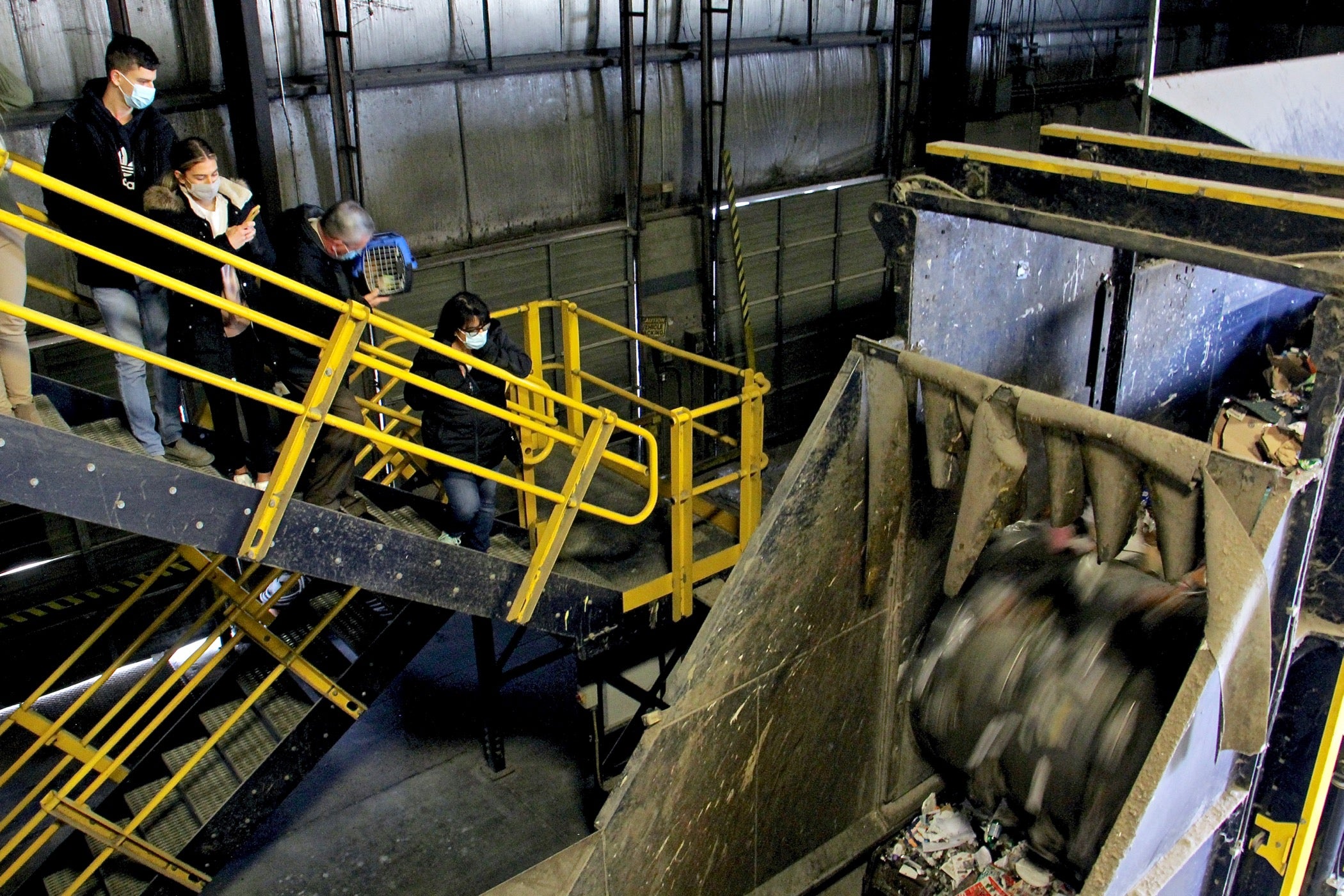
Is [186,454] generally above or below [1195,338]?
below

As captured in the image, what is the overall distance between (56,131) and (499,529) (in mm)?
3049

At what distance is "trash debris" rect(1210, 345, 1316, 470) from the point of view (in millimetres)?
5793

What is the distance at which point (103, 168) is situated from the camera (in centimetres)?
496

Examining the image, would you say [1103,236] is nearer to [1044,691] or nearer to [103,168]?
[1044,691]

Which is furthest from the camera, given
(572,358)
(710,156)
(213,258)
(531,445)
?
(710,156)

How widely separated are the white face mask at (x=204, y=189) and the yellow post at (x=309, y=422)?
1001 mm

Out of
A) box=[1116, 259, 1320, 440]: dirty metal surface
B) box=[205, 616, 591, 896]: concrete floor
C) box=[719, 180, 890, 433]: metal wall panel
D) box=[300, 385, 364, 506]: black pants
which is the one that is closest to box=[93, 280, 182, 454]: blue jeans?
box=[300, 385, 364, 506]: black pants

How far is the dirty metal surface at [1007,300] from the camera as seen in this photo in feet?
14.3

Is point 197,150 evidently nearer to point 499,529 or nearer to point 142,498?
point 142,498

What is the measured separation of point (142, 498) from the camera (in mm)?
4355

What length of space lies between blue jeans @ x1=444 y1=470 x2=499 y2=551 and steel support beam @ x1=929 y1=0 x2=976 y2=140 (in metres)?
8.29

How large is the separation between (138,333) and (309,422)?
1.34 meters

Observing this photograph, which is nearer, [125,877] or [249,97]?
[125,877]

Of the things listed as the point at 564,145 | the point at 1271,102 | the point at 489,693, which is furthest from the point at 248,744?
the point at 1271,102
